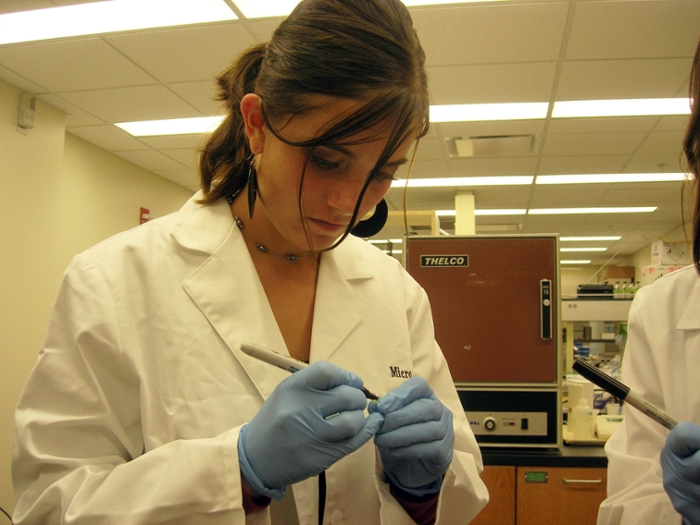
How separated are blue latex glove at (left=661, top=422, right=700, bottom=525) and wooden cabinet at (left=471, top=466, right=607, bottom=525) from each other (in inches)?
35.3

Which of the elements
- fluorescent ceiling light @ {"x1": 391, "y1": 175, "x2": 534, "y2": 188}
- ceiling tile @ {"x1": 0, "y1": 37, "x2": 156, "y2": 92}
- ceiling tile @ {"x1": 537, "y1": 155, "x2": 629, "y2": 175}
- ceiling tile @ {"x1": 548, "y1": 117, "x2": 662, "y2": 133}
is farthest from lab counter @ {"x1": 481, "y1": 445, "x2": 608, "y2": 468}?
fluorescent ceiling light @ {"x1": 391, "y1": 175, "x2": 534, "y2": 188}

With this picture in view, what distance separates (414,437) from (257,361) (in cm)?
28

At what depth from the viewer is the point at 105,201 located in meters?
4.98

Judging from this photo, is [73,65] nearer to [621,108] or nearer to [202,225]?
[202,225]

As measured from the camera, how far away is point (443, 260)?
1.90m

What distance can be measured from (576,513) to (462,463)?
98cm

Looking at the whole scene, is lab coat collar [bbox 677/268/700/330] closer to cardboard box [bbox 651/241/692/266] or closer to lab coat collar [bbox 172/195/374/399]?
lab coat collar [bbox 172/195/374/399]

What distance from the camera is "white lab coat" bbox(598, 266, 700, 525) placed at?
3.19 ft

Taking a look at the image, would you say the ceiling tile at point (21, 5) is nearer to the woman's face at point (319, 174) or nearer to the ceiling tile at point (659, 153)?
the woman's face at point (319, 174)

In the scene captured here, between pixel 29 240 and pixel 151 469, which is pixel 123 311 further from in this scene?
pixel 29 240

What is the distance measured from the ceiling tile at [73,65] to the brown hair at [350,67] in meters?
2.68

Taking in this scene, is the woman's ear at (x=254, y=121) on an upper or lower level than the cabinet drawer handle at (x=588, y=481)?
upper

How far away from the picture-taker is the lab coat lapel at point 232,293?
0.88 metres

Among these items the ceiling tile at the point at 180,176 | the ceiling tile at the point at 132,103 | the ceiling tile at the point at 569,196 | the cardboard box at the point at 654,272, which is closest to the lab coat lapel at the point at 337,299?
the cardboard box at the point at 654,272
